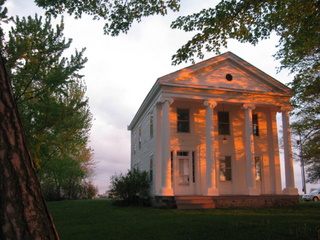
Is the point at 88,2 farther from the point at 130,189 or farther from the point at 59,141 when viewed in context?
the point at 130,189

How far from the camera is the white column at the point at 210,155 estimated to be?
54.7ft

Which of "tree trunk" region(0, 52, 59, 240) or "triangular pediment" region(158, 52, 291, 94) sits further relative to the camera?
"triangular pediment" region(158, 52, 291, 94)

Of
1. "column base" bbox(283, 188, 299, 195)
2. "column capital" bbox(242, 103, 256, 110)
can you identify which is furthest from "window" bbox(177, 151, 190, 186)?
"column base" bbox(283, 188, 299, 195)

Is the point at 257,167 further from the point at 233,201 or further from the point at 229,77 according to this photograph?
the point at 229,77

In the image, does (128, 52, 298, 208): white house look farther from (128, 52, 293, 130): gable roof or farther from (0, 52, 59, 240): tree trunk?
(0, 52, 59, 240): tree trunk

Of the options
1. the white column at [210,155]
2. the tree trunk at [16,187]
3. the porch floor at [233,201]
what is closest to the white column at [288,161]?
the porch floor at [233,201]

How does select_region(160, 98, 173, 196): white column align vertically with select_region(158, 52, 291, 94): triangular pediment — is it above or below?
below

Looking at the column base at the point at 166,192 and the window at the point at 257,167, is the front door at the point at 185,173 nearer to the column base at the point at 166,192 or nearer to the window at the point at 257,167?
the column base at the point at 166,192

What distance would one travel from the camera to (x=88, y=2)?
9.08 metres

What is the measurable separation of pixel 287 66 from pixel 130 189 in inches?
450

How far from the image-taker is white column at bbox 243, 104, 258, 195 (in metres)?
17.3

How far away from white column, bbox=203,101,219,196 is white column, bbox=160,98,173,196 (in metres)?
2.16

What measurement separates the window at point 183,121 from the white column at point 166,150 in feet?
6.40

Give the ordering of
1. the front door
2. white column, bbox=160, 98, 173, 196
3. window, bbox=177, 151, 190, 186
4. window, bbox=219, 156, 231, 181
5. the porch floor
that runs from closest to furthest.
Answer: the porch floor < white column, bbox=160, 98, 173, 196 < the front door < window, bbox=177, 151, 190, 186 < window, bbox=219, 156, 231, 181
